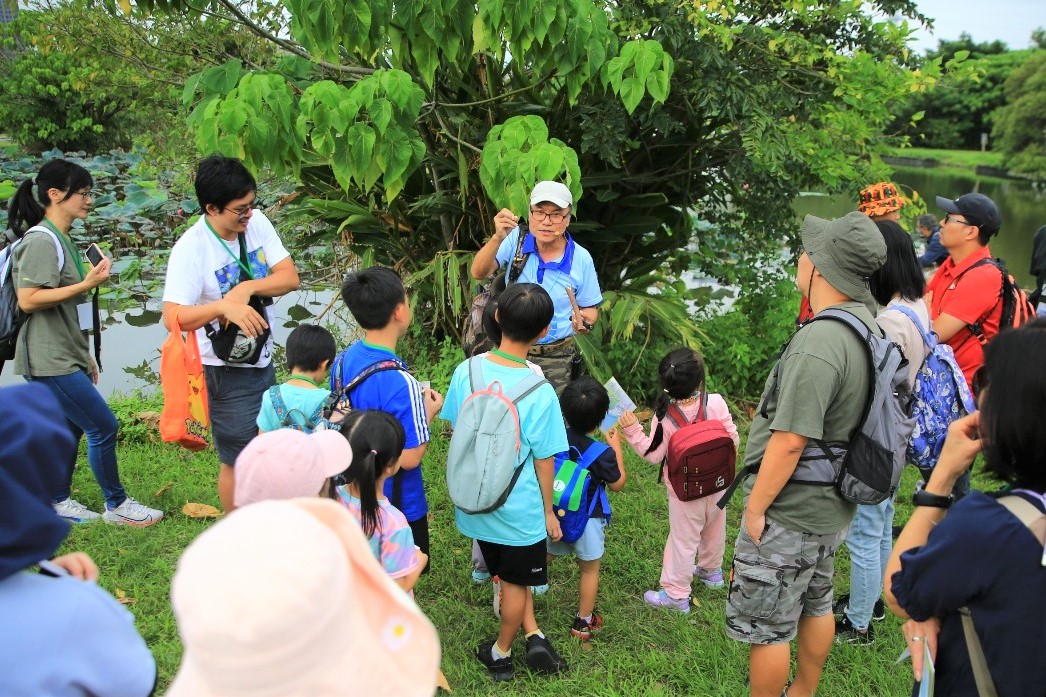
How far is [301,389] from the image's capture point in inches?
120

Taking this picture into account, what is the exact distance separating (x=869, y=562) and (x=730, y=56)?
352 centimetres

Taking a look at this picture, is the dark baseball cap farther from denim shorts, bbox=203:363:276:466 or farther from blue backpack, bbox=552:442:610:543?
denim shorts, bbox=203:363:276:466

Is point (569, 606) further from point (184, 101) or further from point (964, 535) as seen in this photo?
point (184, 101)

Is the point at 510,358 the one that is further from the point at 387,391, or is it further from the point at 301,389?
the point at 301,389

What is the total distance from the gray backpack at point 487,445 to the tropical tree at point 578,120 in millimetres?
1756

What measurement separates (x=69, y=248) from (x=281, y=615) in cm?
332

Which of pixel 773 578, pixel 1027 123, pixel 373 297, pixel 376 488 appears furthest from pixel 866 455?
pixel 1027 123

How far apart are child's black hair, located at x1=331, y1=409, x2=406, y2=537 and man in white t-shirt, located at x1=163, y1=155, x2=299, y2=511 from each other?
1012mm

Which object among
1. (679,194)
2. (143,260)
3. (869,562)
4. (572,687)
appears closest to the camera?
(572,687)

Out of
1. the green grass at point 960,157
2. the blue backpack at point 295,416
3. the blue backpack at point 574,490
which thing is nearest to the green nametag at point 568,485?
the blue backpack at point 574,490

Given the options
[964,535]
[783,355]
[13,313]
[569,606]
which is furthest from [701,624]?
[13,313]

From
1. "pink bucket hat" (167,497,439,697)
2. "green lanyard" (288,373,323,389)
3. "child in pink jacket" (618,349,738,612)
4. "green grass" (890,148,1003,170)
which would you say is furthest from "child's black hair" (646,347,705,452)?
"green grass" (890,148,1003,170)

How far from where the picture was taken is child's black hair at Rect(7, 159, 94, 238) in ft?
12.0

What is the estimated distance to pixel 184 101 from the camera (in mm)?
4387
